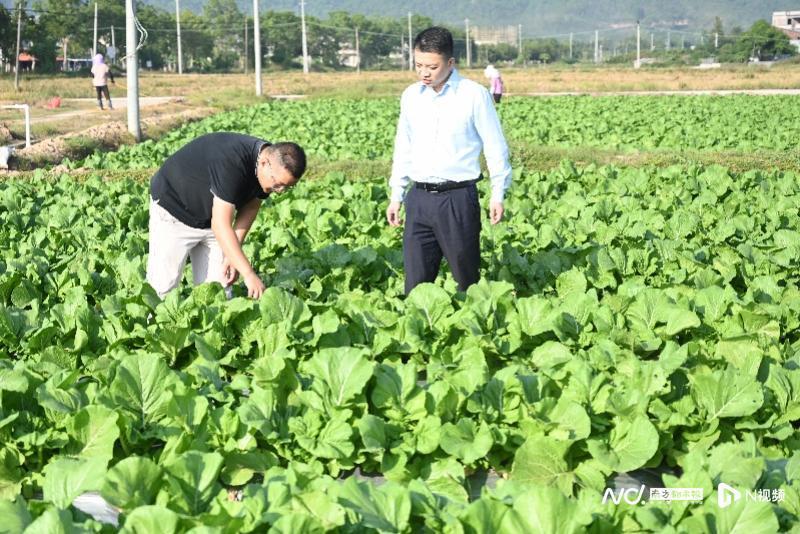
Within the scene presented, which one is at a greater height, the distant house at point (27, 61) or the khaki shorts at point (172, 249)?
the distant house at point (27, 61)

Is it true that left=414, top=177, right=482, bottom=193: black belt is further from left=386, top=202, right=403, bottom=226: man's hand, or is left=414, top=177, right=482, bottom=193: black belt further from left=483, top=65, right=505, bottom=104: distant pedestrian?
left=483, top=65, right=505, bottom=104: distant pedestrian

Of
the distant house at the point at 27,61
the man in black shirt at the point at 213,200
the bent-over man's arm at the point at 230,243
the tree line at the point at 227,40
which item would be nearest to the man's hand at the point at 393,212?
the man in black shirt at the point at 213,200

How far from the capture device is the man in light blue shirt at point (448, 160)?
5.04 meters

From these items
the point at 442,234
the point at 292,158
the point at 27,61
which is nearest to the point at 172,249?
the point at 292,158

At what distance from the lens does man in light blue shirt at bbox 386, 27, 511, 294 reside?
16.5ft

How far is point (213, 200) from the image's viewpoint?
5039 mm

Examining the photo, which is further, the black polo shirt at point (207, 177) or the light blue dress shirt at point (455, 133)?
the light blue dress shirt at point (455, 133)

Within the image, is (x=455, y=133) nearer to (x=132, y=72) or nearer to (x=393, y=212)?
(x=393, y=212)

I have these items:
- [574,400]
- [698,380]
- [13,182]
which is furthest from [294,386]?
[13,182]

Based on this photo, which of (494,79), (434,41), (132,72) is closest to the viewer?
(434,41)

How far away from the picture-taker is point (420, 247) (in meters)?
5.36

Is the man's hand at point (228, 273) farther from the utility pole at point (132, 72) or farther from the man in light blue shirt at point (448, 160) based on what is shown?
the utility pole at point (132, 72)

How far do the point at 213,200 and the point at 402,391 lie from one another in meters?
1.79

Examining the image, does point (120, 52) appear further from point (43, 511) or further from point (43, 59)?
point (43, 511)
